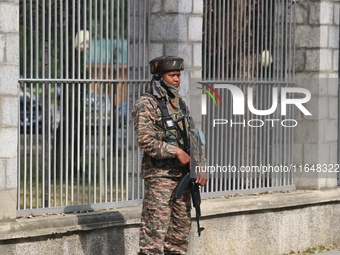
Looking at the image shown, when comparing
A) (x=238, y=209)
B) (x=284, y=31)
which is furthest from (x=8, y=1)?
(x=284, y=31)

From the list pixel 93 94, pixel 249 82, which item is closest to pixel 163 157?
pixel 93 94

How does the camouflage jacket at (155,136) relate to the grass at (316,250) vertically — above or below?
above

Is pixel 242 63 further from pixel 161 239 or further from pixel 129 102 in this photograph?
pixel 161 239

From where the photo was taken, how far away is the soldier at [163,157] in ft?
29.7

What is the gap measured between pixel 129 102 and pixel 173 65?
5.50 feet

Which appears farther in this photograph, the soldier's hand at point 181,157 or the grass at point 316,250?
the grass at point 316,250

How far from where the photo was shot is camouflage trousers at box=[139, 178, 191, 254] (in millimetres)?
9125

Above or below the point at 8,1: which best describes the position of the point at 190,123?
below

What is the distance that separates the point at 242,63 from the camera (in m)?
12.4

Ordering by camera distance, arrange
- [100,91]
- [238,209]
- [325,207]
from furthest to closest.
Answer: [325,207]
[238,209]
[100,91]

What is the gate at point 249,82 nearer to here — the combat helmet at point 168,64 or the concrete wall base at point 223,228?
the concrete wall base at point 223,228

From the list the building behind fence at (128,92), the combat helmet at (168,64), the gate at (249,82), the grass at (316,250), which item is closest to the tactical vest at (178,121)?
the combat helmet at (168,64)

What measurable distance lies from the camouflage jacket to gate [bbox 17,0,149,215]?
3.60ft

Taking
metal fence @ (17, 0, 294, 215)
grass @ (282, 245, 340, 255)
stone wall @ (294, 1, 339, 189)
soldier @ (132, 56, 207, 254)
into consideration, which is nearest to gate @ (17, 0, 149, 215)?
metal fence @ (17, 0, 294, 215)
